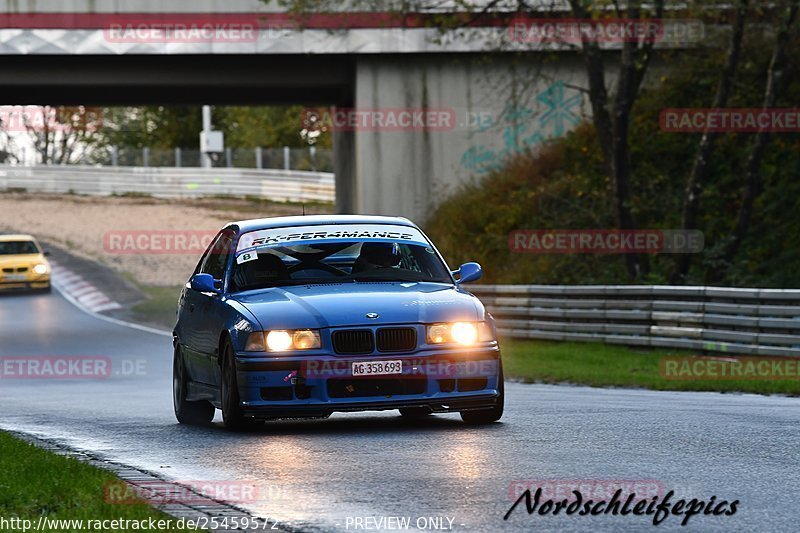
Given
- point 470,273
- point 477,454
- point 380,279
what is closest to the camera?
point 477,454

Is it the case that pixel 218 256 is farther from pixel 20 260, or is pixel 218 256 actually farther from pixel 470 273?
pixel 20 260

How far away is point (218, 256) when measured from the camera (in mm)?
13203

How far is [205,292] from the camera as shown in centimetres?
1248

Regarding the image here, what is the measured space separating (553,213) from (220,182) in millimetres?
38281

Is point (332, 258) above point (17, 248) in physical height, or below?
above

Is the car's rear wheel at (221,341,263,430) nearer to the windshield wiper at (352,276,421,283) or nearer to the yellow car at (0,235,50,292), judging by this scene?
the windshield wiper at (352,276,421,283)

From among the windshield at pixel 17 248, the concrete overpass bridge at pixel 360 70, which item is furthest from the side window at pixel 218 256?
the windshield at pixel 17 248

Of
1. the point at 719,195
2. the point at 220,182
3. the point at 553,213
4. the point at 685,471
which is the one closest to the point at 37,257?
the point at 553,213

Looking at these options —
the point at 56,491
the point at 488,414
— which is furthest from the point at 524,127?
the point at 56,491

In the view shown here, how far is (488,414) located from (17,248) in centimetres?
3442

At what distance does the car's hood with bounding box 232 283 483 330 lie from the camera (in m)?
11.0

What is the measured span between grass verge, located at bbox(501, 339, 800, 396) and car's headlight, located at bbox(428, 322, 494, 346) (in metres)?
6.48

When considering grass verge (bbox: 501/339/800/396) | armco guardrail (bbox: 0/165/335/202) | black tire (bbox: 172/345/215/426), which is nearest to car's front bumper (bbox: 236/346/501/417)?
Answer: black tire (bbox: 172/345/215/426)

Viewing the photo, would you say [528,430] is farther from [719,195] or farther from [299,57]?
[299,57]
